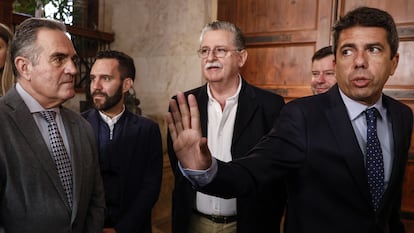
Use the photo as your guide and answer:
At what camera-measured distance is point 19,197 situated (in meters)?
1.29

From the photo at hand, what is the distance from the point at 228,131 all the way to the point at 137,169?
1.84ft

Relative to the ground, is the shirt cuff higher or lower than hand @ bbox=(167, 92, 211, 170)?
lower

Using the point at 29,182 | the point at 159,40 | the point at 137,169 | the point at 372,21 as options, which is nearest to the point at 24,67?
the point at 29,182

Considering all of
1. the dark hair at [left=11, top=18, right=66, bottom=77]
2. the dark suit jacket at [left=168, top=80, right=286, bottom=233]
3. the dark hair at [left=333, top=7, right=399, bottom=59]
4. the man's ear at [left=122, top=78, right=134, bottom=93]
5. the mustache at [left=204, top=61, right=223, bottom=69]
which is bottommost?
the dark suit jacket at [left=168, top=80, right=286, bottom=233]

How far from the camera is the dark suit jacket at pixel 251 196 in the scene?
1880mm

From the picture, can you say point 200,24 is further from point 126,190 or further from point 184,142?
point 184,142

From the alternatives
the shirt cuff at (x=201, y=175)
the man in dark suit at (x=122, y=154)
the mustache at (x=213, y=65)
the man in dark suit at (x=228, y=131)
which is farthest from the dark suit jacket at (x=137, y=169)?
the shirt cuff at (x=201, y=175)

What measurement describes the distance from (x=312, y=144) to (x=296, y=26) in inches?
99.5

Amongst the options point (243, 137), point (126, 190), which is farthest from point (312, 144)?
point (126, 190)

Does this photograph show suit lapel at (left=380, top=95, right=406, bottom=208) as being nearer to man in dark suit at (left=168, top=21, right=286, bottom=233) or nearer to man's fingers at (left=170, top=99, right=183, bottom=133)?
man in dark suit at (left=168, top=21, right=286, bottom=233)

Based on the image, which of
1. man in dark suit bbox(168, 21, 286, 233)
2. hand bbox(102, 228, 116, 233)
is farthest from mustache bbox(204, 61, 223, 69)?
hand bbox(102, 228, 116, 233)

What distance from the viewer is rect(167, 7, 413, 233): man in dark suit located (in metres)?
1.28

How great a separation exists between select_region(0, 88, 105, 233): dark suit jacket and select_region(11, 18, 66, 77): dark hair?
6.1 inches

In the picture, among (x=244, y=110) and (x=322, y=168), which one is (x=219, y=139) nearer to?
(x=244, y=110)
